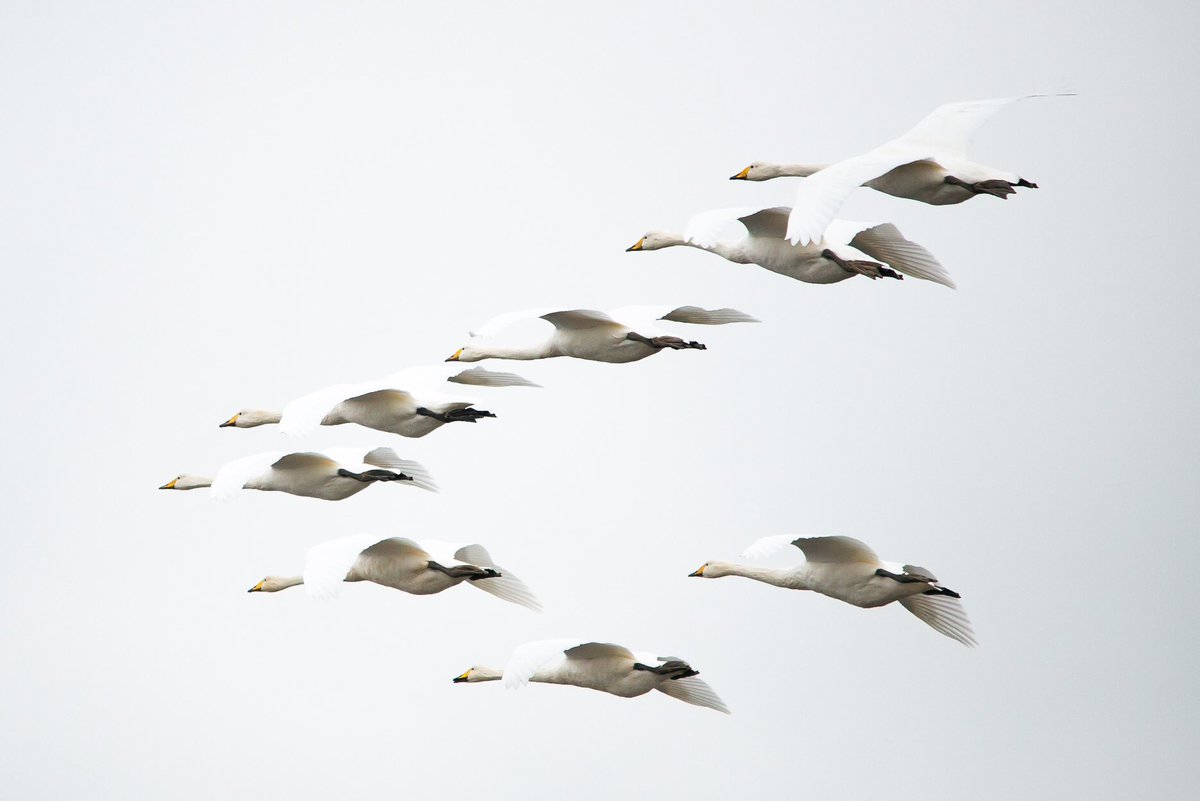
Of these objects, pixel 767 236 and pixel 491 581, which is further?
pixel 491 581

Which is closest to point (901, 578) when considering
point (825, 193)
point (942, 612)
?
point (942, 612)

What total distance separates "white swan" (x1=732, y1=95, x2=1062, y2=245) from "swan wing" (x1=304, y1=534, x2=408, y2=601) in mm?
7114

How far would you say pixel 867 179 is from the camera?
30.0 m

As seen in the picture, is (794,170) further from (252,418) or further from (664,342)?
(252,418)

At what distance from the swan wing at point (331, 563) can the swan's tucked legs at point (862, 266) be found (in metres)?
7.18

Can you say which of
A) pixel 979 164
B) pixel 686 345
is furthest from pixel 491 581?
pixel 979 164

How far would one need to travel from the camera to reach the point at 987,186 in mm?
32469

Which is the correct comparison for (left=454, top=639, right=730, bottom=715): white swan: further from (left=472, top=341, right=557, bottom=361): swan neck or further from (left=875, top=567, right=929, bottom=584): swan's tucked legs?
(left=472, top=341, right=557, bottom=361): swan neck

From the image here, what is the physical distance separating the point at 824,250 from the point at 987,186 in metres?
2.33

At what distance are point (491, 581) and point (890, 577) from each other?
576 cm

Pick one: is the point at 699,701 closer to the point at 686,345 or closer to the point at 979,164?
the point at 686,345

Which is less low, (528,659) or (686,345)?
(686,345)

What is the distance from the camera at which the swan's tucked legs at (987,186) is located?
3238 cm

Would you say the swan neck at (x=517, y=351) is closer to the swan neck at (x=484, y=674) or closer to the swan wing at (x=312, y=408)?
the swan wing at (x=312, y=408)
